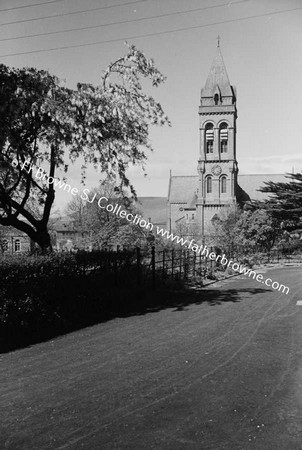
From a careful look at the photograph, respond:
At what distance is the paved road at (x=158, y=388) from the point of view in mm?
4672

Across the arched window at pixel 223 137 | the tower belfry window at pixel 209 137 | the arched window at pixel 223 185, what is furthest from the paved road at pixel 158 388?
the tower belfry window at pixel 209 137

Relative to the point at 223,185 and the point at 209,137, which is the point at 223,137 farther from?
the point at 223,185

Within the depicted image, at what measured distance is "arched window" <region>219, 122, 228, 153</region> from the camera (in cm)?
A: 7031

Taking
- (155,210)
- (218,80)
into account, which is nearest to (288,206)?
(218,80)

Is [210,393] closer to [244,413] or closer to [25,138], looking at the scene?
[244,413]

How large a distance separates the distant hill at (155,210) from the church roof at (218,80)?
A: 33.2 metres

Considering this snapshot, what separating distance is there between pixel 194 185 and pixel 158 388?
3101 inches

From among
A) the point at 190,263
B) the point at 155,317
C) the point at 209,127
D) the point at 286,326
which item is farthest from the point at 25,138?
the point at 209,127

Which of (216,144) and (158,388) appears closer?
(158,388)

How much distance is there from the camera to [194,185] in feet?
275

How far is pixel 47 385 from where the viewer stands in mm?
6242

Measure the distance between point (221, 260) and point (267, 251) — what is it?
1770 centimetres

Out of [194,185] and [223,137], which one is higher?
[223,137]

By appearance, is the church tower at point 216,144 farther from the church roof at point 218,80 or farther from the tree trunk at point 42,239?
the tree trunk at point 42,239
